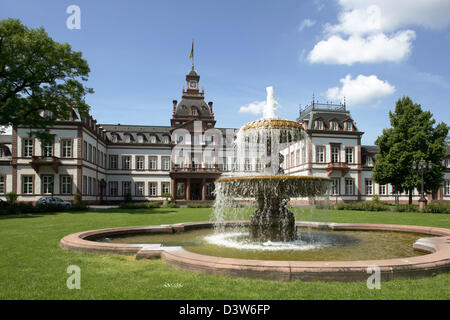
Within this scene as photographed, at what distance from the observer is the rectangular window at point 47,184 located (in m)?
36.7

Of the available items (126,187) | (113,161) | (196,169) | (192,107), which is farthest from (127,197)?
(192,107)

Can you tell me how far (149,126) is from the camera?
57594mm

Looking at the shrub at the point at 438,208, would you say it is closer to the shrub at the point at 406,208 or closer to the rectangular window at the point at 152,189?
the shrub at the point at 406,208

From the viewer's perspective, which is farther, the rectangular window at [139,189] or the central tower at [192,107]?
the central tower at [192,107]

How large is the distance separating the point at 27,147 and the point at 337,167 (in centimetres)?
3984

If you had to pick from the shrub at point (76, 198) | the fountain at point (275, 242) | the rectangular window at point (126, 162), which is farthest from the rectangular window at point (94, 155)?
the fountain at point (275, 242)

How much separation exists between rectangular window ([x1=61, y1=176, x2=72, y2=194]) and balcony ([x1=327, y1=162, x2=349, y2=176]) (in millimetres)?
33600

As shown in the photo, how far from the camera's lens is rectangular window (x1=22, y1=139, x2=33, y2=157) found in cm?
3718

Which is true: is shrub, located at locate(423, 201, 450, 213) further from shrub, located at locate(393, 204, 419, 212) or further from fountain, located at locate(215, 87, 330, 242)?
fountain, located at locate(215, 87, 330, 242)

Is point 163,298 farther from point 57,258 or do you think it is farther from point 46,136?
point 46,136

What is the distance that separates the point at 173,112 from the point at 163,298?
58748 mm

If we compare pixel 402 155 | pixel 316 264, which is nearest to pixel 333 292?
pixel 316 264

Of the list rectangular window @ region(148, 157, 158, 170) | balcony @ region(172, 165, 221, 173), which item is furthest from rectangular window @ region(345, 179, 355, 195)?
rectangular window @ region(148, 157, 158, 170)

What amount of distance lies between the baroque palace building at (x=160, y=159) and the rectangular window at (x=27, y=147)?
0.23 ft
